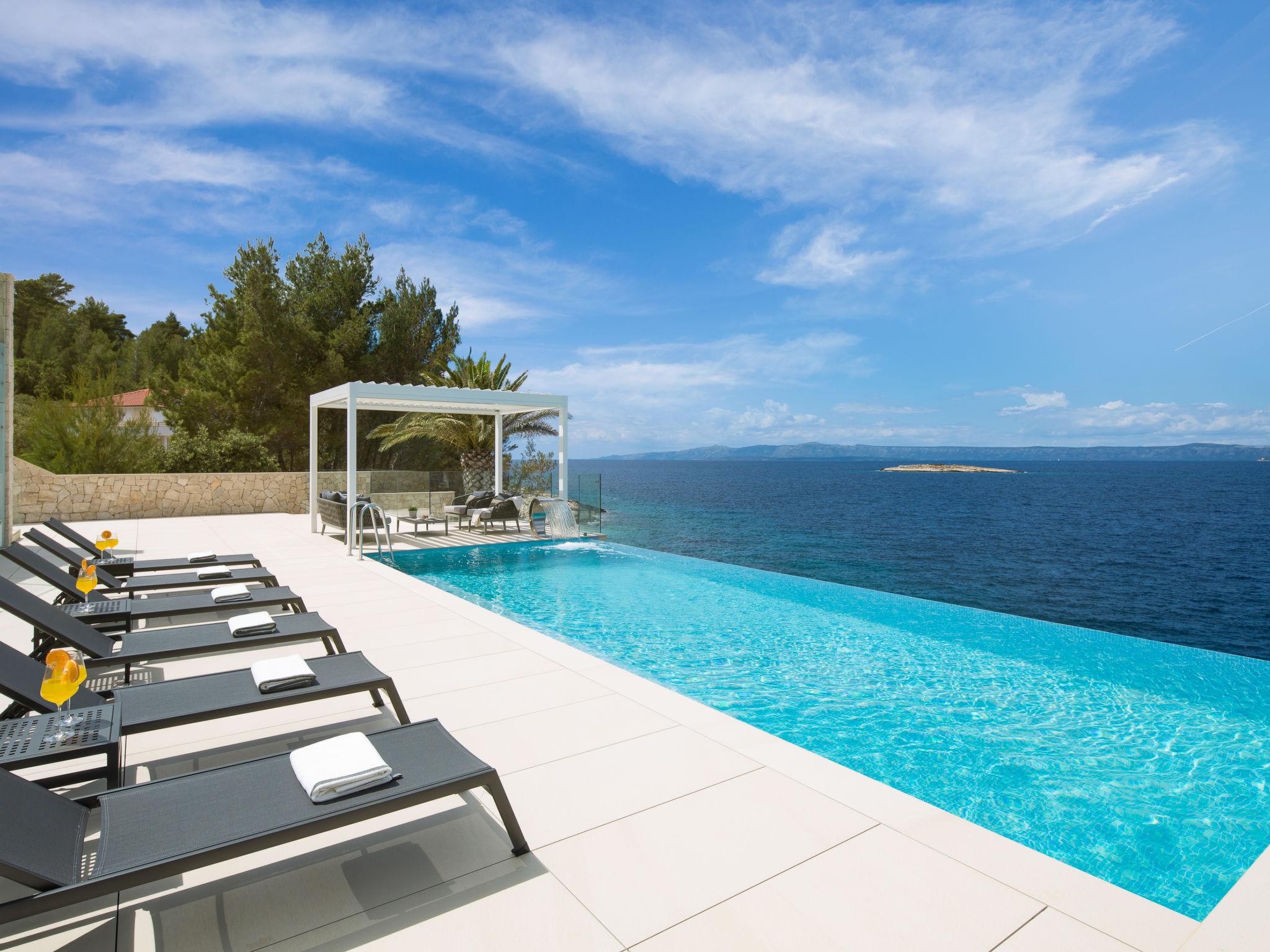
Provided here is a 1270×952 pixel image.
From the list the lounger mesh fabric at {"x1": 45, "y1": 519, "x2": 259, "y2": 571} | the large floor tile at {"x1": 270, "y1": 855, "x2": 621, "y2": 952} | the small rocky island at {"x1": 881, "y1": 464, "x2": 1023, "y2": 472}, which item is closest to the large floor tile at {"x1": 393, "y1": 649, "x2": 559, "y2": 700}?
the large floor tile at {"x1": 270, "y1": 855, "x2": 621, "y2": 952}

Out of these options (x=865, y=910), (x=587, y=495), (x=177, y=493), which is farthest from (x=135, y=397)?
(x=865, y=910)

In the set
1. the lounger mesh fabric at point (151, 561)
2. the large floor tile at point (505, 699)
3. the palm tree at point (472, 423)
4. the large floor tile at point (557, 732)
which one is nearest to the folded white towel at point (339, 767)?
the large floor tile at point (557, 732)

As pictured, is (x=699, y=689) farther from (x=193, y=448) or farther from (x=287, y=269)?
(x=287, y=269)

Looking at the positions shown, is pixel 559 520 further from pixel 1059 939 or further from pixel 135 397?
pixel 135 397

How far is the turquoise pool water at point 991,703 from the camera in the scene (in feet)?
12.3

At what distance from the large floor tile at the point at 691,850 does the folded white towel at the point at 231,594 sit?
13.9 feet

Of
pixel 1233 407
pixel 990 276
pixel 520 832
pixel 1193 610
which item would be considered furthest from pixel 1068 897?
pixel 1233 407

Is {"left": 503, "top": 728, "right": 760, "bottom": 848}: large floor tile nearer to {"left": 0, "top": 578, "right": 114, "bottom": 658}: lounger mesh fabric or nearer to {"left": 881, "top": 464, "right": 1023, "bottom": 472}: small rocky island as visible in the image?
{"left": 0, "top": 578, "right": 114, "bottom": 658}: lounger mesh fabric

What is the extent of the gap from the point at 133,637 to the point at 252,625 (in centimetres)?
71

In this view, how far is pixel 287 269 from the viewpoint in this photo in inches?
939

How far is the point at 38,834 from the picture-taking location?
208 cm

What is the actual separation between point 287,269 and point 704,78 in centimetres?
1619

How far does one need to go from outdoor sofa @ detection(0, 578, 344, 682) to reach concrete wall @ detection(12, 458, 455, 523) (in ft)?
34.4

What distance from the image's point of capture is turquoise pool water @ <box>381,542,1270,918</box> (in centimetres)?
376
